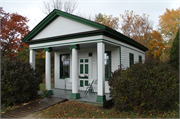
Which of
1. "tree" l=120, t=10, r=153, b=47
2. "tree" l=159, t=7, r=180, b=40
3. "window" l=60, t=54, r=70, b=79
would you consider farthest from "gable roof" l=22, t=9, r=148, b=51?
"tree" l=159, t=7, r=180, b=40

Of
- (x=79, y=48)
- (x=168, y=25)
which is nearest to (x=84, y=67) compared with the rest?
(x=79, y=48)

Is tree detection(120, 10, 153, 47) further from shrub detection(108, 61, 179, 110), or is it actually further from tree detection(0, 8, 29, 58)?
shrub detection(108, 61, 179, 110)

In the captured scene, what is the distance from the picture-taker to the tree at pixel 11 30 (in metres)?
12.5

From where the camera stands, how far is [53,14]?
8023 millimetres

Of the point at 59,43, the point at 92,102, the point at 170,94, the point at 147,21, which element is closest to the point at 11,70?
the point at 59,43

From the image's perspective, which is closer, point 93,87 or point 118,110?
point 118,110

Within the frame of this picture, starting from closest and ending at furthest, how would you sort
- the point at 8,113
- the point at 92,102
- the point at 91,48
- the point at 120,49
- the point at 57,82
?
1. the point at 8,113
2. the point at 92,102
3. the point at 120,49
4. the point at 91,48
5. the point at 57,82

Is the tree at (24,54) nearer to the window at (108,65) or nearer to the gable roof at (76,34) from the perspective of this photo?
the gable roof at (76,34)

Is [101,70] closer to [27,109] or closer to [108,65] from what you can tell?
[108,65]

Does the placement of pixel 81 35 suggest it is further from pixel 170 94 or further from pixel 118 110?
pixel 170 94

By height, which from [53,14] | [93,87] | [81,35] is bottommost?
[93,87]

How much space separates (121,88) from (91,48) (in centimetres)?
459

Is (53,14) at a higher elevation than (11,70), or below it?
higher

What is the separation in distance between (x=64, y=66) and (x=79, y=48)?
3.73 meters
